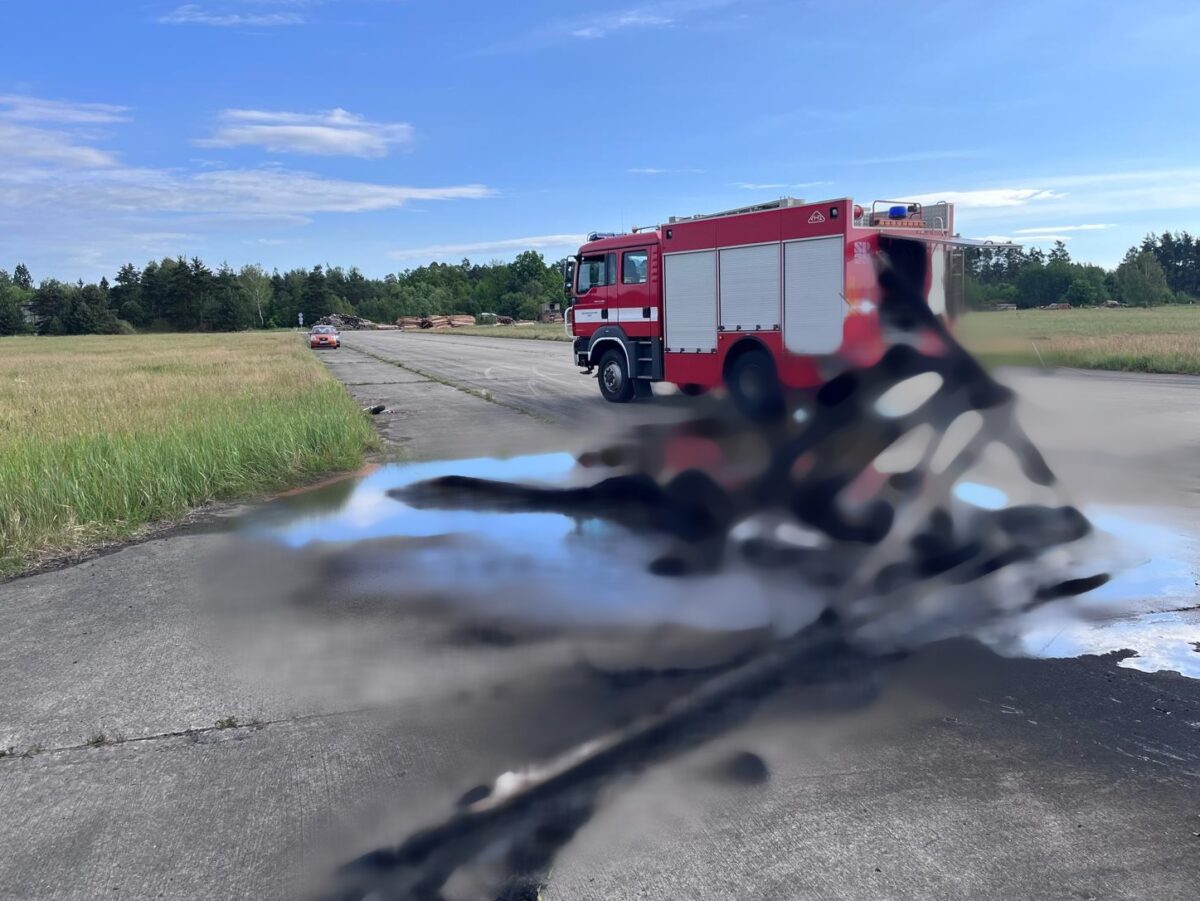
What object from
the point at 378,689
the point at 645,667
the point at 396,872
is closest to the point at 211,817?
the point at 396,872

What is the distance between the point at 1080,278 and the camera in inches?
2640

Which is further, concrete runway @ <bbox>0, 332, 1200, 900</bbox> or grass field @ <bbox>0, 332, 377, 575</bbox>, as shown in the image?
grass field @ <bbox>0, 332, 377, 575</bbox>

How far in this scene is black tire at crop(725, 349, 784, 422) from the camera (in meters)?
13.1

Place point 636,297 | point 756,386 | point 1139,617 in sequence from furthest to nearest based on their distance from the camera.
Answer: point 636,297 → point 756,386 → point 1139,617

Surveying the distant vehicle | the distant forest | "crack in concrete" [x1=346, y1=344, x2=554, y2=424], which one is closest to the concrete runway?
"crack in concrete" [x1=346, y1=344, x2=554, y2=424]

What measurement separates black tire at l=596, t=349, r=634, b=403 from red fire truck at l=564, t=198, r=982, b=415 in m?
0.02

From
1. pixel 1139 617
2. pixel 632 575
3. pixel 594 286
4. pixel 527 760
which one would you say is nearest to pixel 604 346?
pixel 594 286

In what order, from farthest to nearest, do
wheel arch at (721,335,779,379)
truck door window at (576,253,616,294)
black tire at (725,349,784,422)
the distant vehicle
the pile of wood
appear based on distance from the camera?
the pile of wood < the distant vehicle < truck door window at (576,253,616,294) < wheel arch at (721,335,779,379) < black tire at (725,349,784,422)

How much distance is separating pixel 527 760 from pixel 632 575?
2.41 m

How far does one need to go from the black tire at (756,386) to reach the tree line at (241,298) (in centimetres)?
8850

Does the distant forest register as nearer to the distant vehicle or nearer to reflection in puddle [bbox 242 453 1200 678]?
the distant vehicle

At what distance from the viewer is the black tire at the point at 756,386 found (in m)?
13.1

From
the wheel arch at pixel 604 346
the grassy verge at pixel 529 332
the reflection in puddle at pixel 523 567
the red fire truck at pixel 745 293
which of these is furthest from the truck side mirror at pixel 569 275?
the grassy verge at pixel 529 332

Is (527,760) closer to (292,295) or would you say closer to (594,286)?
(594,286)
